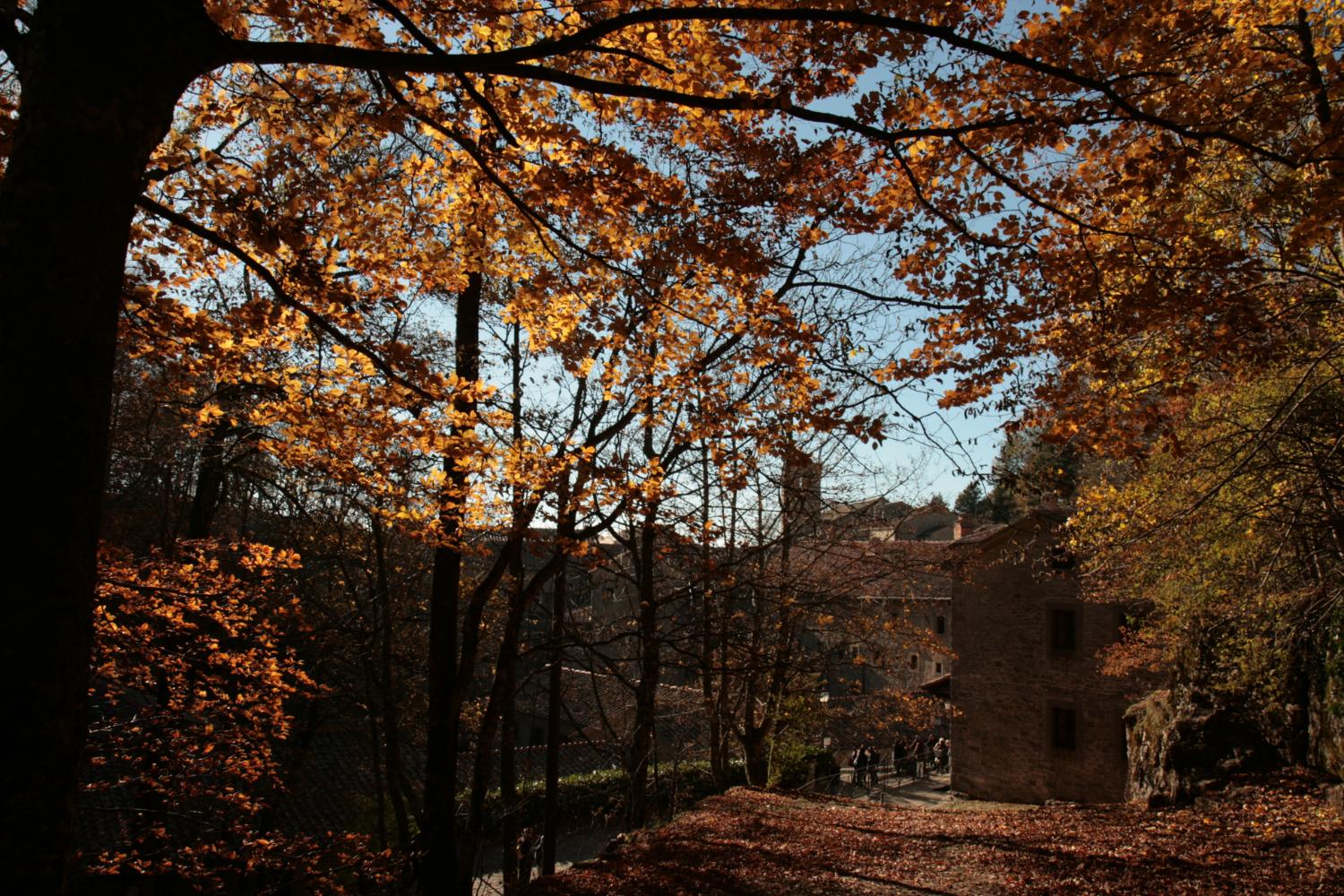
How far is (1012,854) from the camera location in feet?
31.1

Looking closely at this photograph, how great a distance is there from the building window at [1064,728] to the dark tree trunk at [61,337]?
976 inches

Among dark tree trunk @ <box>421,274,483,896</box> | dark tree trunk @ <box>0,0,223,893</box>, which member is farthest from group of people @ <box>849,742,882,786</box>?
dark tree trunk @ <box>0,0,223,893</box>

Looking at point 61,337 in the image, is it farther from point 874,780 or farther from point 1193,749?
point 874,780

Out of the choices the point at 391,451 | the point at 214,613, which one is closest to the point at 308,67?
the point at 391,451

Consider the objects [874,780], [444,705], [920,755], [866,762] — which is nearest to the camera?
[444,705]

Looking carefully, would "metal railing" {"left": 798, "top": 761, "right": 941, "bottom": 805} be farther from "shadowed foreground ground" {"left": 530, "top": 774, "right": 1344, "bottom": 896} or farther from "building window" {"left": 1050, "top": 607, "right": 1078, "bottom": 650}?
"shadowed foreground ground" {"left": 530, "top": 774, "right": 1344, "bottom": 896}

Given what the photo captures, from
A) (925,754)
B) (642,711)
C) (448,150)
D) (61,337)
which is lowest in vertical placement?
(925,754)

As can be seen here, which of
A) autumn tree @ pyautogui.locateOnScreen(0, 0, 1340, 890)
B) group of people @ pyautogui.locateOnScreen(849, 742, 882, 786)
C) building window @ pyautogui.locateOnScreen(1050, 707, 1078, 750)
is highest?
autumn tree @ pyautogui.locateOnScreen(0, 0, 1340, 890)

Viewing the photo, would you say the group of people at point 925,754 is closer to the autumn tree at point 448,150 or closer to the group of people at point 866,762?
the group of people at point 866,762

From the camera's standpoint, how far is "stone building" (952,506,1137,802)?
21.9 m

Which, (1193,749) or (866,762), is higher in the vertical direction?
(1193,749)

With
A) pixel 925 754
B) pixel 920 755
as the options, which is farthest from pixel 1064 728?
pixel 925 754

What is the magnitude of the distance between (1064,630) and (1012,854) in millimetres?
15732

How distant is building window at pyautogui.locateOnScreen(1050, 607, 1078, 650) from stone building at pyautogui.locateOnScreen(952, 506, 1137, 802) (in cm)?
3
